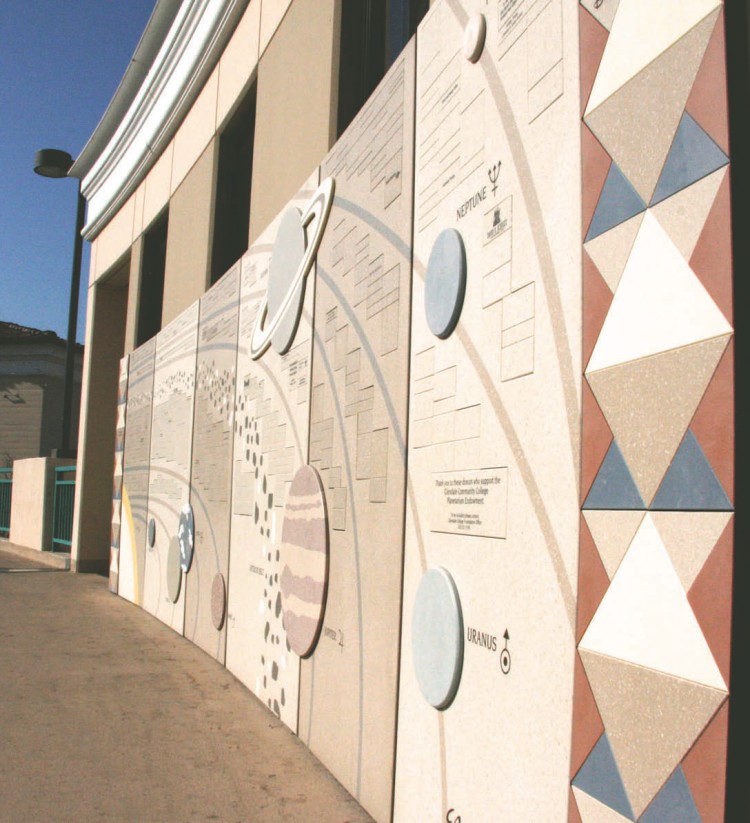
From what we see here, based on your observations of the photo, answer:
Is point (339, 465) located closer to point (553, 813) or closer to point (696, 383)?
point (553, 813)

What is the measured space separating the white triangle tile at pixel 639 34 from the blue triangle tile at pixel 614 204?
211 mm

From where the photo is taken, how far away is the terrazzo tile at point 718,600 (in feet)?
4.37

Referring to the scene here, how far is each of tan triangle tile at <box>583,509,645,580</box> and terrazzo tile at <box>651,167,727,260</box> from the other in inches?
21.7

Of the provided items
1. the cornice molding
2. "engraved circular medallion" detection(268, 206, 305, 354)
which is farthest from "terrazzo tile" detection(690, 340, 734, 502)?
the cornice molding

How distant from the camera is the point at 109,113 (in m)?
10.2

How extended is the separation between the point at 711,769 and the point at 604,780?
34cm

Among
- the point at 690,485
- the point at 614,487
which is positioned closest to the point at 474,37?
the point at 614,487

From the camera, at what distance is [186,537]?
255 inches

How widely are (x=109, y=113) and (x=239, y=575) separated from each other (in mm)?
7664

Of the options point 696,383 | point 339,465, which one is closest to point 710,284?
point 696,383

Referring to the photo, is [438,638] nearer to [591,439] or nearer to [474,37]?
[591,439]

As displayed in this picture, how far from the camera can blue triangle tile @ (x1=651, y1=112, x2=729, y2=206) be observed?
147 cm

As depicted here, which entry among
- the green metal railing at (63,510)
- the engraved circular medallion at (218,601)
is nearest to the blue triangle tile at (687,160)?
the engraved circular medallion at (218,601)

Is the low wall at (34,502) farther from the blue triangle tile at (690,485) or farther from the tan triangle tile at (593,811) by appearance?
the blue triangle tile at (690,485)
